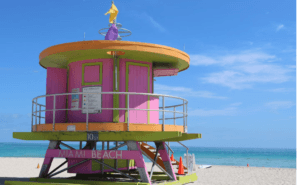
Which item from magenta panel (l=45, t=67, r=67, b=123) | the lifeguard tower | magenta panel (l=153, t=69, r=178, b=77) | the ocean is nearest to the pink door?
the lifeguard tower

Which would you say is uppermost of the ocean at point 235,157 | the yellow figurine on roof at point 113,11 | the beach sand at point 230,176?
the yellow figurine on roof at point 113,11

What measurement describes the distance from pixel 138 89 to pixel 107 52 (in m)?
1.74

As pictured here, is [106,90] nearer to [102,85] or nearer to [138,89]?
[102,85]

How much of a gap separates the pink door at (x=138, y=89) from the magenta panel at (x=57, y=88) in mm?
2879

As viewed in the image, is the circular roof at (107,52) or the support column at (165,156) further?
the support column at (165,156)

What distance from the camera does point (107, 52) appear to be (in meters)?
12.1

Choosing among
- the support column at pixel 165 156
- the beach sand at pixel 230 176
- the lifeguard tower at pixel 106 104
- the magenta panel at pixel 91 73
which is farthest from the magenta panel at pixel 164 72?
the beach sand at pixel 230 176

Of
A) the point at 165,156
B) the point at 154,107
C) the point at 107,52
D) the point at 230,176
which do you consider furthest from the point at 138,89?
the point at 230,176

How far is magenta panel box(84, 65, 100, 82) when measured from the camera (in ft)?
40.9

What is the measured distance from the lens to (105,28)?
47.2 ft

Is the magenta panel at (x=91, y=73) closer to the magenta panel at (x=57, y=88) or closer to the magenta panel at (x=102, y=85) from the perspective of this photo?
the magenta panel at (x=102, y=85)

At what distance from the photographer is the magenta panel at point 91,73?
1246 cm

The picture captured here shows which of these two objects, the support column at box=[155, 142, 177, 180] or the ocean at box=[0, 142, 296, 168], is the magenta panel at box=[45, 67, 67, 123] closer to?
the support column at box=[155, 142, 177, 180]

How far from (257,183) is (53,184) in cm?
932
